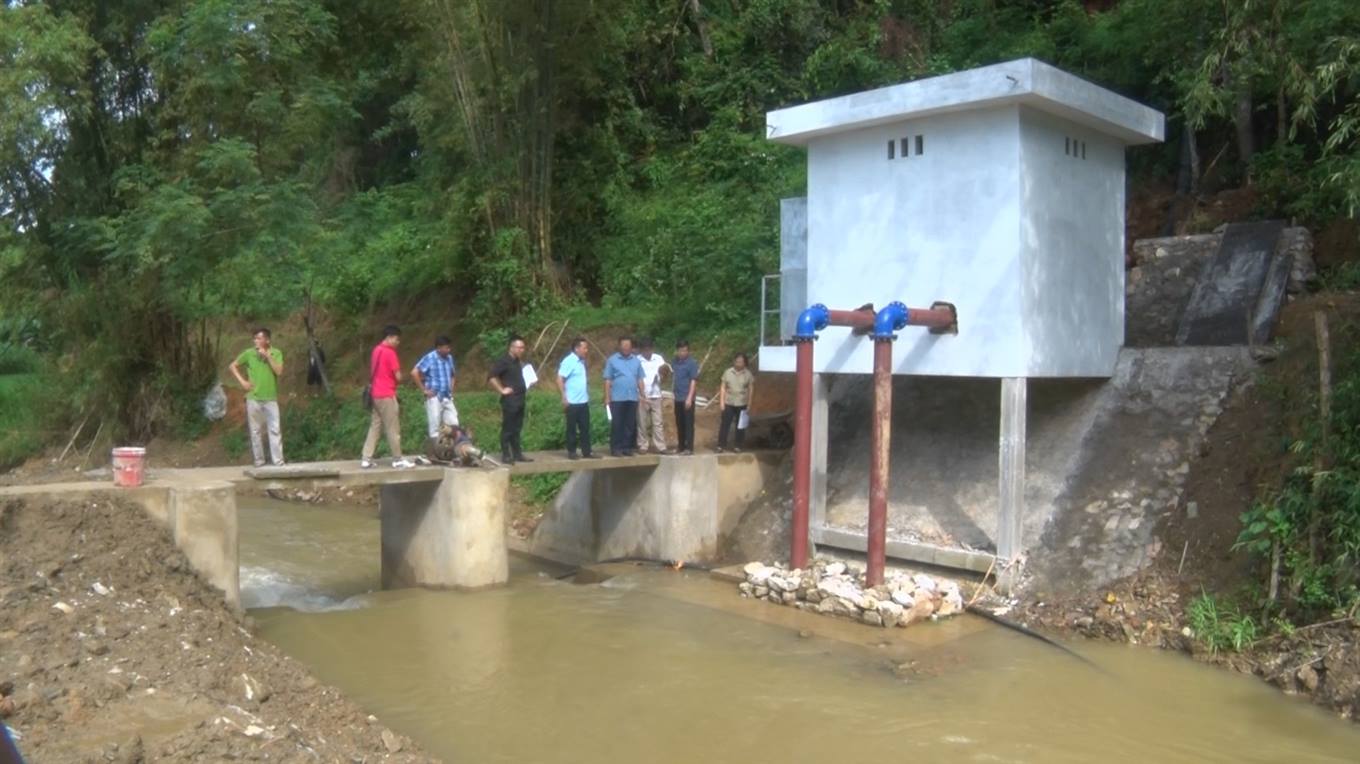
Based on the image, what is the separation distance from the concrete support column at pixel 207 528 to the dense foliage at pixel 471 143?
9.53 metres

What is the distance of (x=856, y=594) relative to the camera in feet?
38.9

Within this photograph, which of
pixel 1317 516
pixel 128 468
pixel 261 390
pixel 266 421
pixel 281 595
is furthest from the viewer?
pixel 281 595

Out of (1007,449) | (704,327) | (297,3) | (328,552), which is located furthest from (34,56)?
(1007,449)

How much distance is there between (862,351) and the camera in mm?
13477

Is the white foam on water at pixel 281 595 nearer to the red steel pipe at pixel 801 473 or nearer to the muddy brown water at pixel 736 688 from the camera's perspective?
the muddy brown water at pixel 736 688

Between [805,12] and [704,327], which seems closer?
[704,327]

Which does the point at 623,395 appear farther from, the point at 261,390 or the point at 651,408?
the point at 261,390

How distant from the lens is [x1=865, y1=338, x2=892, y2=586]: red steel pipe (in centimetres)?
1210

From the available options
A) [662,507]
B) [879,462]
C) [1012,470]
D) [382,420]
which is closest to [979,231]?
[1012,470]

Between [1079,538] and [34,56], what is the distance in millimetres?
17809

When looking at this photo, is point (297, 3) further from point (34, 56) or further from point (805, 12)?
point (805, 12)

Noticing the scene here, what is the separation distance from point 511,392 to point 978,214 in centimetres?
565

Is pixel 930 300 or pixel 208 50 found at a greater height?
pixel 208 50

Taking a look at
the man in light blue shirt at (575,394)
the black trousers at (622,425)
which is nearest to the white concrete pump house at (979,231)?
the black trousers at (622,425)
